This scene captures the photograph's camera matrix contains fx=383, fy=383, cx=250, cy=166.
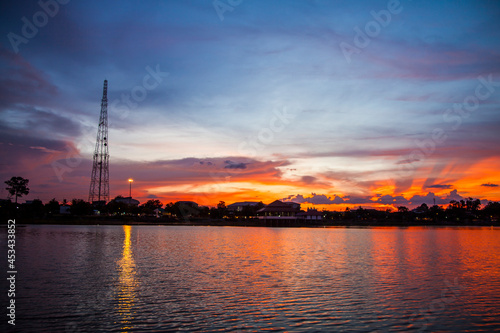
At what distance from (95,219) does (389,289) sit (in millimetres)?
174082

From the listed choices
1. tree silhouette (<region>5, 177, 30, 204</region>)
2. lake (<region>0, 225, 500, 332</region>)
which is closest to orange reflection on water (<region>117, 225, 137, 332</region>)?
lake (<region>0, 225, 500, 332</region>)

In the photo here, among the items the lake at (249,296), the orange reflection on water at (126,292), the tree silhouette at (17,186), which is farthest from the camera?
the tree silhouette at (17,186)

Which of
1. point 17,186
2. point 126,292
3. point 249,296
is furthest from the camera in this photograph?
point 17,186

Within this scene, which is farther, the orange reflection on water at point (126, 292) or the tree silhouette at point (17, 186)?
the tree silhouette at point (17, 186)

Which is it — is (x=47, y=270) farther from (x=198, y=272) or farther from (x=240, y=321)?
(x=240, y=321)

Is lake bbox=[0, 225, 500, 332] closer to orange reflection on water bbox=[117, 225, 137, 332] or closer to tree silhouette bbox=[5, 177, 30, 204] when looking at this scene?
orange reflection on water bbox=[117, 225, 137, 332]

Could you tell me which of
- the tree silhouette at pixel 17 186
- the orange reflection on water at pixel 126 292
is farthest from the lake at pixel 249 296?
the tree silhouette at pixel 17 186

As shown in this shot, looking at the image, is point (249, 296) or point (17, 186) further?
point (17, 186)

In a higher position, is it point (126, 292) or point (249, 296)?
point (126, 292)

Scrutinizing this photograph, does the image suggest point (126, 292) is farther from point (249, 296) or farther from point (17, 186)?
point (17, 186)

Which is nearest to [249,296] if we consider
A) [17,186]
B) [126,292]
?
[126,292]

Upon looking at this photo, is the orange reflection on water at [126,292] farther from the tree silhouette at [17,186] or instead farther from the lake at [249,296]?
the tree silhouette at [17,186]

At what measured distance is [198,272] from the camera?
33875mm

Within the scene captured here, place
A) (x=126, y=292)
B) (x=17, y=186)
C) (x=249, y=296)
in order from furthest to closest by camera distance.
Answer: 1. (x=17, y=186)
2. (x=126, y=292)
3. (x=249, y=296)
